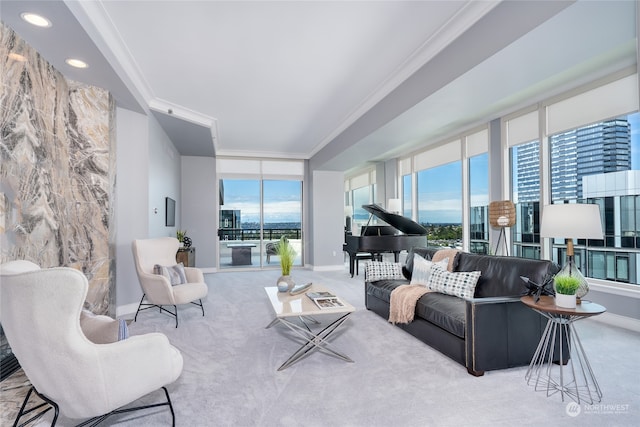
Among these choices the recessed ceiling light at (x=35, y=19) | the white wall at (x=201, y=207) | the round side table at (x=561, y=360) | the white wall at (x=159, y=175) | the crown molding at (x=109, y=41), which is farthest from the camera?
the white wall at (x=201, y=207)

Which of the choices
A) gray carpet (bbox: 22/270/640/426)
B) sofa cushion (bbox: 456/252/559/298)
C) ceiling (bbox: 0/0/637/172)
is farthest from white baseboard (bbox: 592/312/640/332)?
ceiling (bbox: 0/0/637/172)

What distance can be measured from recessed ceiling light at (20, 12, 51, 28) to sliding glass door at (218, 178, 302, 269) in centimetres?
570

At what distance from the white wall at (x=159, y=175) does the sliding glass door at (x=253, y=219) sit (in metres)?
1.55

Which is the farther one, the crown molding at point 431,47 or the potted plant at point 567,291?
the crown molding at point 431,47

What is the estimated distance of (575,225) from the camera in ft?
8.09

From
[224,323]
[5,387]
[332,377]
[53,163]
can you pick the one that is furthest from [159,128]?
[332,377]

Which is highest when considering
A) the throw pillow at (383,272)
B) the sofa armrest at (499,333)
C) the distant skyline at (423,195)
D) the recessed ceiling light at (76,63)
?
the recessed ceiling light at (76,63)

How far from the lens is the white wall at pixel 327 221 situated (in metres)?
8.34

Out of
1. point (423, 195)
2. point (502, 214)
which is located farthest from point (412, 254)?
point (423, 195)

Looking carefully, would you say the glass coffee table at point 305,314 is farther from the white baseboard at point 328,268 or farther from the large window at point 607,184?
the white baseboard at point 328,268

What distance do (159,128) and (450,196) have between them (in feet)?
18.4

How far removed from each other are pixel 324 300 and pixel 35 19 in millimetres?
3254

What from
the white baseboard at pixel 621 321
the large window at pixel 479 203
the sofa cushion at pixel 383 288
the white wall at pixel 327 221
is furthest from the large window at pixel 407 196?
the white baseboard at pixel 621 321

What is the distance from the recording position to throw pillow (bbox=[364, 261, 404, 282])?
4.29 m
